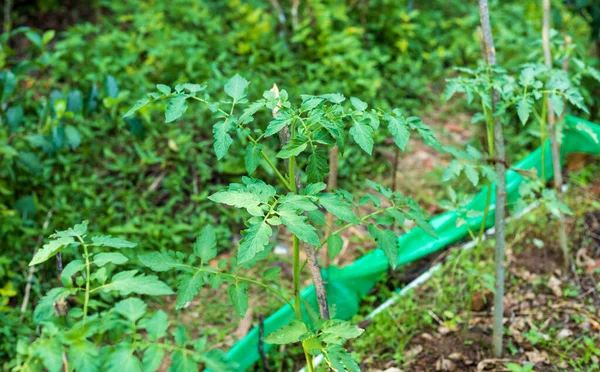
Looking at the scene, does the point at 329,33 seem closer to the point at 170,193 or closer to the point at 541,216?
the point at 170,193

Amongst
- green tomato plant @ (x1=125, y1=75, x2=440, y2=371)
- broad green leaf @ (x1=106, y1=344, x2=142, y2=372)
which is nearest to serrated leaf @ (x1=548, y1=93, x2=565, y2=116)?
green tomato plant @ (x1=125, y1=75, x2=440, y2=371)

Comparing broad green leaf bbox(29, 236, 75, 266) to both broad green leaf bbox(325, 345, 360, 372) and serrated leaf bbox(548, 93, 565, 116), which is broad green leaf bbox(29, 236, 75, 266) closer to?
broad green leaf bbox(325, 345, 360, 372)

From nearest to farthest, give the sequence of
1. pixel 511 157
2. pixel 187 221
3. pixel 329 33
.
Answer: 1. pixel 187 221
2. pixel 511 157
3. pixel 329 33

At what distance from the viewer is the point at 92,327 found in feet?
4.58

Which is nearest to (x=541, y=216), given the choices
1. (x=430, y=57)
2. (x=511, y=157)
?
(x=511, y=157)

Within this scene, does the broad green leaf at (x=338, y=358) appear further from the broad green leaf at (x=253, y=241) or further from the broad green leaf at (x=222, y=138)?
the broad green leaf at (x=222, y=138)

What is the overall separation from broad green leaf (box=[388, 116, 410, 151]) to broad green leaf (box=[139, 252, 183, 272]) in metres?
0.71

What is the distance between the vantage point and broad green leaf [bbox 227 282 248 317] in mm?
1767

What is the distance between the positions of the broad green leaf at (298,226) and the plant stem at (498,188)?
1050mm

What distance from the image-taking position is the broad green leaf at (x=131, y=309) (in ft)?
4.79

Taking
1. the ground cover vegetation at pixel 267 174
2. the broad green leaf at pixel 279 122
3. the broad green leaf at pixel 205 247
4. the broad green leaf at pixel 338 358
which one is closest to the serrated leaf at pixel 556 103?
the ground cover vegetation at pixel 267 174

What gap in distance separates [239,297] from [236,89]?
2.04ft

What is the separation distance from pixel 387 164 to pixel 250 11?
1799 mm

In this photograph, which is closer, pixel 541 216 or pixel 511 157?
pixel 541 216
